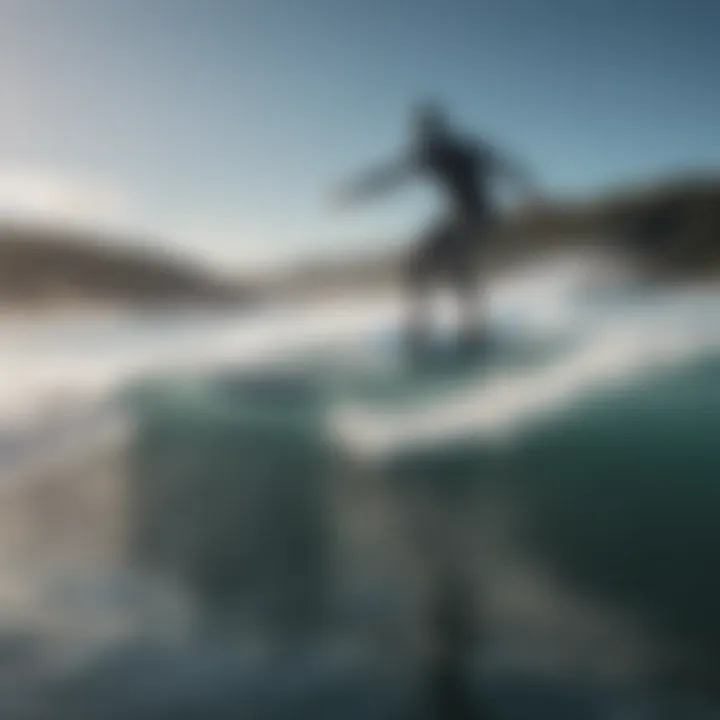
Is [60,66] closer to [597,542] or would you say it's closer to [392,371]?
[392,371]

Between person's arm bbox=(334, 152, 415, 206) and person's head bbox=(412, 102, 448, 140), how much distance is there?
0.15 feet

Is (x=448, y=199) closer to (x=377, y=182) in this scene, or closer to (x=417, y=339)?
(x=377, y=182)

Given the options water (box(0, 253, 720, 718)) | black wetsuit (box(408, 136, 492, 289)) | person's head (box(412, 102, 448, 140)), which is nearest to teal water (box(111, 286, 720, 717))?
water (box(0, 253, 720, 718))

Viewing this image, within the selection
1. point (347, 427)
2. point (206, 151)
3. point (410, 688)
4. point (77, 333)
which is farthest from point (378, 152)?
point (410, 688)

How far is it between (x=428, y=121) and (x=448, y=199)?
0.12m

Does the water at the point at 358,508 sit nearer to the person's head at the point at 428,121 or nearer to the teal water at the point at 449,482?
the teal water at the point at 449,482

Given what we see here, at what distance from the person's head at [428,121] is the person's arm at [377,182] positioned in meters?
0.05

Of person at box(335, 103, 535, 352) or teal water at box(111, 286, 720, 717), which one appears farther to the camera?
person at box(335, 103, 535, 352)

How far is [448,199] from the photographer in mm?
1371

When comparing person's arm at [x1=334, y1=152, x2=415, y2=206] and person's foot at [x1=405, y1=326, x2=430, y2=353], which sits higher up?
person's arm at [x1=334, y1=152, x2=415, y2=206]

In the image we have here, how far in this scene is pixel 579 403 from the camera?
1338 millimetres

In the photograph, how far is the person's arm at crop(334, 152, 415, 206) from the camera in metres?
1.36

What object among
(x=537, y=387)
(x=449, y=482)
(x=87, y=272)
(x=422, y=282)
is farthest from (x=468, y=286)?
(x=87, y=272)

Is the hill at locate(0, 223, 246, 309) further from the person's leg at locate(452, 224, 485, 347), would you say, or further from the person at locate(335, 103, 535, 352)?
the person's leg at locate(452, 224, 485, 347)
